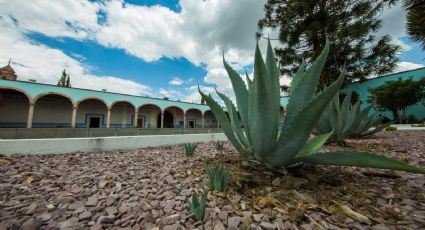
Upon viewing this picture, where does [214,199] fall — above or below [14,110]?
below

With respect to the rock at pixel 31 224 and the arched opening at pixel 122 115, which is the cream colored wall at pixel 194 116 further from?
the rock at pixel 31 224

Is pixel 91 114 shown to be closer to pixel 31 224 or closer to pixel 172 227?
pixel 31 224

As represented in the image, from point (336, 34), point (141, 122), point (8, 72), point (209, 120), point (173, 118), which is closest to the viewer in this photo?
point (336, 34)

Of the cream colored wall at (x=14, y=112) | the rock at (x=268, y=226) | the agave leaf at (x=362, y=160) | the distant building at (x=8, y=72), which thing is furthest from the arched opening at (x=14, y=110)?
the agave leaf at (x=362, y=160)

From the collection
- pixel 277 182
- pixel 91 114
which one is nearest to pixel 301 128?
pixel 277 182

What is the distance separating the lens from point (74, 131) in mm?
4500

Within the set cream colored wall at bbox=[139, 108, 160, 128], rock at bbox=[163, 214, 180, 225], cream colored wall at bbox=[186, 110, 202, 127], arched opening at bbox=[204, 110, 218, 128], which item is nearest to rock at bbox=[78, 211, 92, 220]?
rock at bbox=[163, 214, 180, 225]

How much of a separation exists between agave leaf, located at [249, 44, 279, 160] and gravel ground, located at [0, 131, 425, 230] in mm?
241

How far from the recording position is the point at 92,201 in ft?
3.35

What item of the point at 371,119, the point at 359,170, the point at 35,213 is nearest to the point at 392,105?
the point at 371,119

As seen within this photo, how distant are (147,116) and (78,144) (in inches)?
693

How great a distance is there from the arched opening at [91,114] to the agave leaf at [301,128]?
672 inches

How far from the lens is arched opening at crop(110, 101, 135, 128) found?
659 inches

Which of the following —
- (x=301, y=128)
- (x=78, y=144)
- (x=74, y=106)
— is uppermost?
(x=74, y=106)
